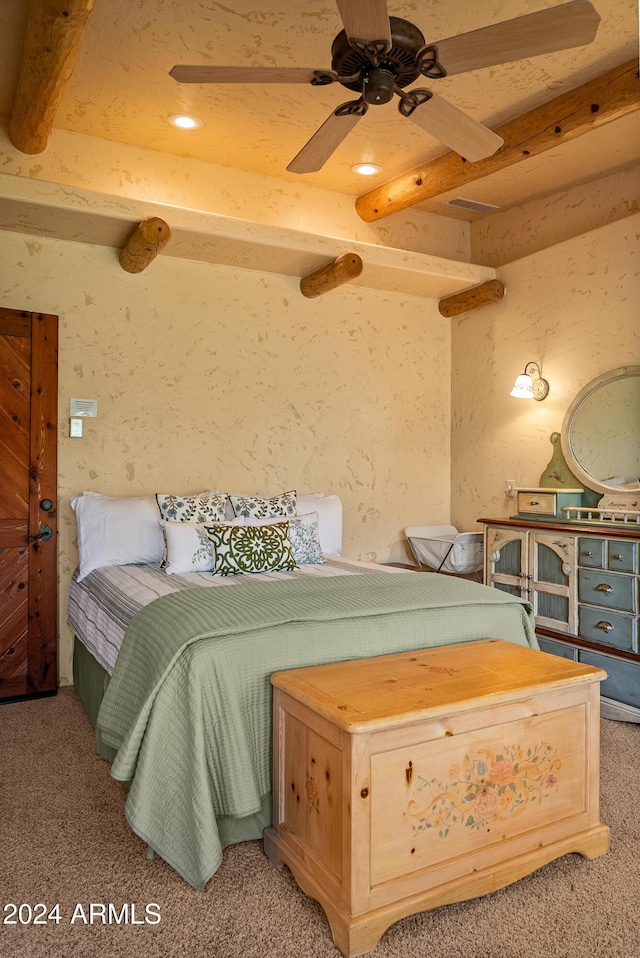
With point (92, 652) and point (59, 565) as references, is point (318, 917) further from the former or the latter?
point (59, 565)

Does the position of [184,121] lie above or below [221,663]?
above

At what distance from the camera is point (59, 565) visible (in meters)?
3.54

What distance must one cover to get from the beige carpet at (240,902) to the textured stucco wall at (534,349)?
2408 millimetres

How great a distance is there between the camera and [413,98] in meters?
2.09

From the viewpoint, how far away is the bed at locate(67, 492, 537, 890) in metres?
1.82

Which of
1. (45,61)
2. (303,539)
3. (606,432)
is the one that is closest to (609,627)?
(606,432)

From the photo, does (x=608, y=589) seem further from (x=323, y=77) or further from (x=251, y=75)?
(x=251, y=75)

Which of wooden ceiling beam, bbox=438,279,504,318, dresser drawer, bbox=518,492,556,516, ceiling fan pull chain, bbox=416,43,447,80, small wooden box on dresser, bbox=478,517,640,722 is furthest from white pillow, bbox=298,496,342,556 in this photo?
ceiling fan pull chain, bbox=416,43,447,80

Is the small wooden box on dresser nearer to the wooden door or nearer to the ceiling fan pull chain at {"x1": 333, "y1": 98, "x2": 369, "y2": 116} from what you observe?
the ceiling fan pull chain at {"x1": 333, "y1": 98, "x2": 369, "y2": 116}

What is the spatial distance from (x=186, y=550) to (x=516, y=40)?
2385 mm

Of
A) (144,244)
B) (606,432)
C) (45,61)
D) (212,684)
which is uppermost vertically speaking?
(45,61)

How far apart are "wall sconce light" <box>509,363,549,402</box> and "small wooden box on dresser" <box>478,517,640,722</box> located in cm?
84

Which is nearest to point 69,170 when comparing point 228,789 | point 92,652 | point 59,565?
point 59,565

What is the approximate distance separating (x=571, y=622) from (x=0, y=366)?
322 centimetres
